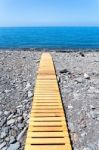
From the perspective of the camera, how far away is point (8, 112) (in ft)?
32.3

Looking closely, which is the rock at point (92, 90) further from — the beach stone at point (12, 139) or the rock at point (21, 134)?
the beach stone at point (12, 139)

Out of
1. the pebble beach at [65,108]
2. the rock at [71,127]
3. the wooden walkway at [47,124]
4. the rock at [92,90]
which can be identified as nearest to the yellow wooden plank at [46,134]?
the wooden walkway at [47,124]

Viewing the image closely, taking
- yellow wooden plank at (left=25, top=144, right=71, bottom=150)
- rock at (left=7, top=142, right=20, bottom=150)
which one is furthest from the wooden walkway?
rock at (left=7, top=142, right=20, bottom=150)

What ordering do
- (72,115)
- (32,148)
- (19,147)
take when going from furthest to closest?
(72,115) < (19,147) < (32,148)

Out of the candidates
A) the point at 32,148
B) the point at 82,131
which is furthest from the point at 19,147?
the point at 82,131

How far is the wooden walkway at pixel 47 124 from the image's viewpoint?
703 cm

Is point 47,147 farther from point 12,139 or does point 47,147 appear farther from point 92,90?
point 92,90

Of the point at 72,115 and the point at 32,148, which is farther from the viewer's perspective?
the point at 72,115

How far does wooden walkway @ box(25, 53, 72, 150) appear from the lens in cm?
703

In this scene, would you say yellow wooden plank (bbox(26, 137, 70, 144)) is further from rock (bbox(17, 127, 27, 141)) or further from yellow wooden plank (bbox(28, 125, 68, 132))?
rock (bbox(17, 127, 27, 141))

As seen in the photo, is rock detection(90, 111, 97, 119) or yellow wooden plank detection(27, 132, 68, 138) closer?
yellow wooden plank detection(27, 132, 68, 138)

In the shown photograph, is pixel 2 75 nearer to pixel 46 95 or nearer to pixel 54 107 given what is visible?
pixel 46 95

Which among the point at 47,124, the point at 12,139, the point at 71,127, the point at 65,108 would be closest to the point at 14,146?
the point at 12,139

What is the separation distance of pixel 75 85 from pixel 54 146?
6.67 m
